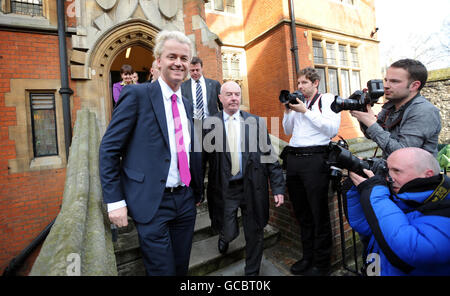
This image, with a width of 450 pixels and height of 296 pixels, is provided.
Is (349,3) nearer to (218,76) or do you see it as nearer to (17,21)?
(218,76)

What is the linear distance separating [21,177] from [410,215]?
5.60 meters

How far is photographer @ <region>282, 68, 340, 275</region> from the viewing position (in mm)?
2264

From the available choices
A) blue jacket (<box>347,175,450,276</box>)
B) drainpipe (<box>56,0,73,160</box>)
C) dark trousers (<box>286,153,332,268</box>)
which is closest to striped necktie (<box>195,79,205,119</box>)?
dark trousers (<box>286,153,332,268</box>)

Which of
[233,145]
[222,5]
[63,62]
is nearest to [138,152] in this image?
[233,145]

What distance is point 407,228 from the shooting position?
3.40 feet

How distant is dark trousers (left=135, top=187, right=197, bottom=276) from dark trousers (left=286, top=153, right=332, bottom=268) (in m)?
1.22

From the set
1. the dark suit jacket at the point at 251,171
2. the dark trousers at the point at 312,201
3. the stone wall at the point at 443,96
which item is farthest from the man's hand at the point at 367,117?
the stone wall at the point at 443,96

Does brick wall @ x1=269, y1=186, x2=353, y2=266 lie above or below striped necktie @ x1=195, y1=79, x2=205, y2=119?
below

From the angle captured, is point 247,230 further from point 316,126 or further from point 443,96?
point 443,96

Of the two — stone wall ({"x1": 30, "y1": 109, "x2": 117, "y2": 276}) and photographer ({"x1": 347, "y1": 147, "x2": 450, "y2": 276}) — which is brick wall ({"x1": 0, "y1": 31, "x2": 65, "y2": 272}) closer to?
stone wall ({"x1": 30, "y1": 109, "x2": 117, "y2": 276})

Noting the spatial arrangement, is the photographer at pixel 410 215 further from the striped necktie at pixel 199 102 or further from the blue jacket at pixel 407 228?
the striped necktie at pixel 199 102

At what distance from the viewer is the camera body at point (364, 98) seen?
1502 mm

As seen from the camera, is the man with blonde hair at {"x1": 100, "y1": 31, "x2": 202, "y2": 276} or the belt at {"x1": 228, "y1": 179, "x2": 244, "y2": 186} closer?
the man with blonde hair at {"x1": 100, "y1": 31, "x2": 202, "y2": 276}
